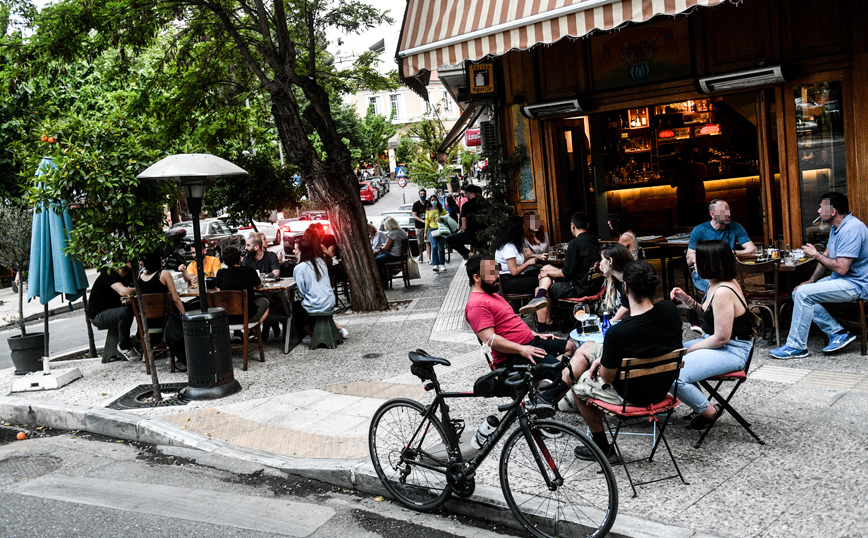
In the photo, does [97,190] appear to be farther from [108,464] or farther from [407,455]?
[407,455]

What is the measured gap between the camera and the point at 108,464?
650cm

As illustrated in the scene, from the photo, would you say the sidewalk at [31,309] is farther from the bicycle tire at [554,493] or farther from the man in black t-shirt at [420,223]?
the bicycle tire at [554,493]

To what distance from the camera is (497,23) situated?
8.03 metres

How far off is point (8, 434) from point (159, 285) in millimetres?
2543

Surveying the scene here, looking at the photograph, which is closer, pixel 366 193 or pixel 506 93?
pixel 506 93

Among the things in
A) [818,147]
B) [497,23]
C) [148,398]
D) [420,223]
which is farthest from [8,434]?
[420,223]

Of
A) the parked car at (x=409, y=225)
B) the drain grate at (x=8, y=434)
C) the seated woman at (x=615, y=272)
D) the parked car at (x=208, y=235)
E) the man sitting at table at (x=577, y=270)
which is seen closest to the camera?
the seated woman at (x=615, y=272)

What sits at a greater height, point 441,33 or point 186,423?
point 441,33

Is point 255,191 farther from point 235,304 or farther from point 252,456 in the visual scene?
point 252,456

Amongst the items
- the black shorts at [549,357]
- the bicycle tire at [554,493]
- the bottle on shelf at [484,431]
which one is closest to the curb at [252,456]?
the bicycle tire at [554,493]

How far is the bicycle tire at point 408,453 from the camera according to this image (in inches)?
193

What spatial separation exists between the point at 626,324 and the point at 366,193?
1883 inches

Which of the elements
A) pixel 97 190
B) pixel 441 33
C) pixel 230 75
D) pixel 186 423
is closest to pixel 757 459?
pixel 186 423

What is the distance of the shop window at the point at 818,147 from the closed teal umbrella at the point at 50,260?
8827 millimetres
